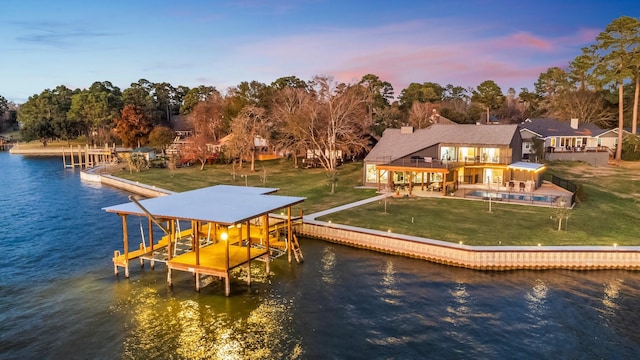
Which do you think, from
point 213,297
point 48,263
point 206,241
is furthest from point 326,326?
point 48,263

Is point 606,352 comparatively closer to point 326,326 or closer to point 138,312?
point 326,326

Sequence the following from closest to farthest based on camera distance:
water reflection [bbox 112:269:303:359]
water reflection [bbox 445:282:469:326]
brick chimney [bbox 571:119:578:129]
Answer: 1. water reflection [bbox 112:269:303:359]
2. water reflection [bbox 445:282:469:326]
3. brick chimney [bbox 571:119:578:129]

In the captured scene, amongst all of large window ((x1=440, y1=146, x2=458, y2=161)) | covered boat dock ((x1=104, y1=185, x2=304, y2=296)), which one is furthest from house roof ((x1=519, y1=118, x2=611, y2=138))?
covered boat dock ((x1=104, y1=185, x2=304, y2=296))

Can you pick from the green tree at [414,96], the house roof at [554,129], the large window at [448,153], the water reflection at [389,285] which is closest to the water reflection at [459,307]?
the water reflection at [389,285]

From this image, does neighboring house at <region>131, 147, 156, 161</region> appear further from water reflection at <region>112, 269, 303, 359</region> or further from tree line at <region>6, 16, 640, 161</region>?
water reflection at <region>112, 269, 303, 359</region>

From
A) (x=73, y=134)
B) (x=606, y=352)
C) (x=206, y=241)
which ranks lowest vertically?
(x=606, y=352)

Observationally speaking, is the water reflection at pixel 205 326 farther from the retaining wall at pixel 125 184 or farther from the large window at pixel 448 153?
the large window at pixel 448 153

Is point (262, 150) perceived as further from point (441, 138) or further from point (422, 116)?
point (441, 138)
